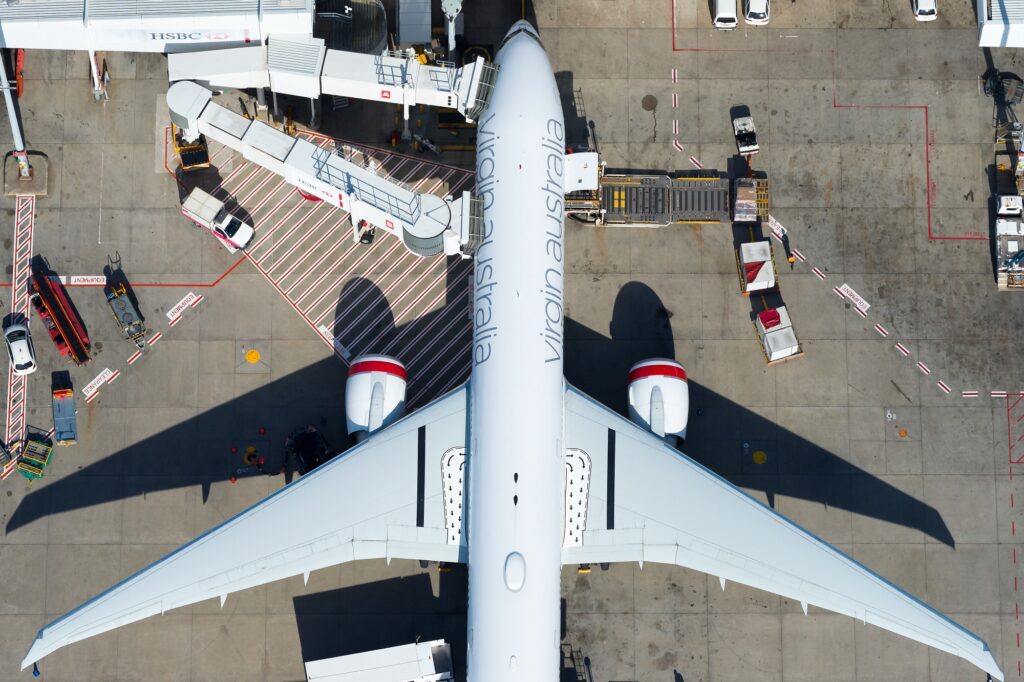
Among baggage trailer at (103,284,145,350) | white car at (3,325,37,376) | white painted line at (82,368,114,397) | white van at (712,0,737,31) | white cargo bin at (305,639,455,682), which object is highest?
white van at (712,0,737,31)

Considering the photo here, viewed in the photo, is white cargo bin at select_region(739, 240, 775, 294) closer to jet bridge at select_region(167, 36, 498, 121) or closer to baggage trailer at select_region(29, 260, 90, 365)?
jet bridge at select_region(167, 36, 498, 121)

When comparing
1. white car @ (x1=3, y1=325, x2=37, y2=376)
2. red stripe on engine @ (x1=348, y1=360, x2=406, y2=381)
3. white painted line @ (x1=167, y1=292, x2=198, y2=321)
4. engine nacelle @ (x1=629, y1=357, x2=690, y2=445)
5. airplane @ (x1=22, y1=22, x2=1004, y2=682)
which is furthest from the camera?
white painted line @ (x1=167, y1=292, x2=198, y2=321)

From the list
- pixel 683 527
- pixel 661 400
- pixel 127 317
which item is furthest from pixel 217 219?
pixel 683 527

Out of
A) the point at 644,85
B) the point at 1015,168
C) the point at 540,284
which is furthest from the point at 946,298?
the point at 540,284

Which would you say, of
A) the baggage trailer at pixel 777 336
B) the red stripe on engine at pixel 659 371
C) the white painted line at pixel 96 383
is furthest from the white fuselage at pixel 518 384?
the white painted line at pixel 96 383

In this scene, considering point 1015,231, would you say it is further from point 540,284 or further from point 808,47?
point 540,284

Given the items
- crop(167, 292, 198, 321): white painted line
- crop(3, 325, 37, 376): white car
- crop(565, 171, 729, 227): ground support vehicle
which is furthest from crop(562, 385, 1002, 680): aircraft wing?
crop(3, 325, 37, 376): white car
